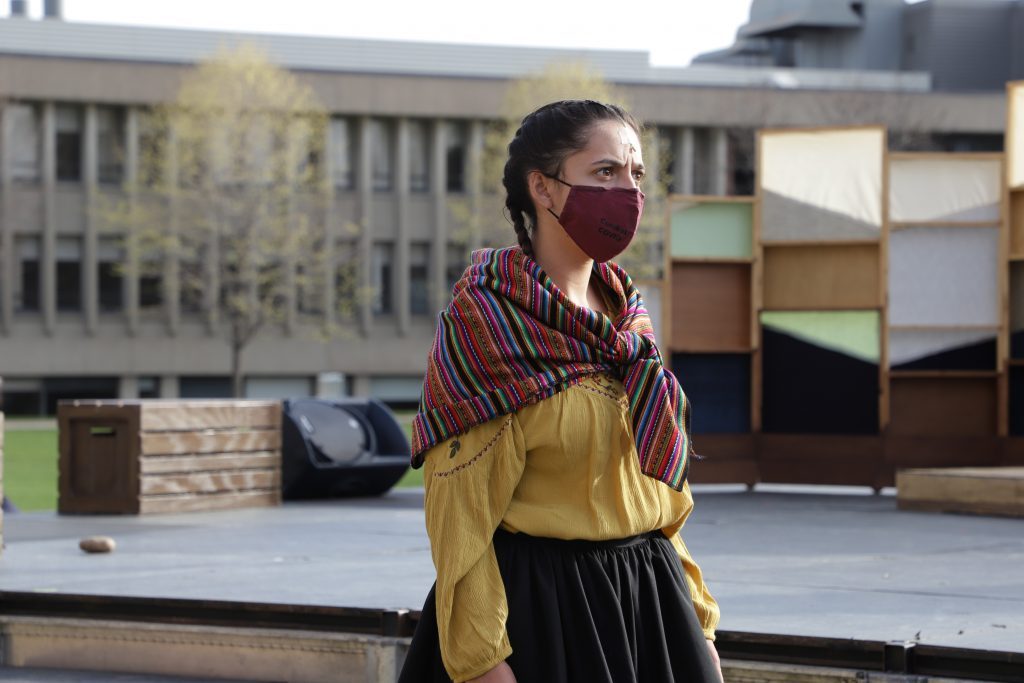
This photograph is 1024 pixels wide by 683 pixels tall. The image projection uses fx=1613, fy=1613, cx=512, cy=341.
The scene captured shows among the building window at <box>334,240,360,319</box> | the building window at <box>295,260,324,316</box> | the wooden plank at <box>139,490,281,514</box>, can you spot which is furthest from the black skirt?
the building window at <box>334,240,360,319</box>

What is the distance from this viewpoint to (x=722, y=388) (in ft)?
52.7

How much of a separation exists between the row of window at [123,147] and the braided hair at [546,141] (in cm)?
5119

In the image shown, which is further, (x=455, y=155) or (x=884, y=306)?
(x=455, y=155)

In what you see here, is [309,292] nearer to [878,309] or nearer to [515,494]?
[878,309]

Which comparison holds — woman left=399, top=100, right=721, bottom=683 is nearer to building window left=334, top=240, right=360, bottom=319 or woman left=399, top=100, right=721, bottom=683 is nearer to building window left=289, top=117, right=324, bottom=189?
building window left=289, top=117, right=324, bottom=189

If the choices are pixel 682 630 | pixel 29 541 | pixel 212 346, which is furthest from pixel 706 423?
pixel 212 346

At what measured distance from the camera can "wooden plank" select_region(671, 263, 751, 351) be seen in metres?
16.1

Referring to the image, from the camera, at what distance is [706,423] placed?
16.1 meters

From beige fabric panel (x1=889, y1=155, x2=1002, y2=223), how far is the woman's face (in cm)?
1271

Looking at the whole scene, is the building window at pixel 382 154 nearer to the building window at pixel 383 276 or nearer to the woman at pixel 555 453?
the building window at pixel 383 276

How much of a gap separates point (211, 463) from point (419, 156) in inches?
1781

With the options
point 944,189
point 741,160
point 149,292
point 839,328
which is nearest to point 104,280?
point 149,292

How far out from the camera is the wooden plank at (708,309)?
52.9 feet

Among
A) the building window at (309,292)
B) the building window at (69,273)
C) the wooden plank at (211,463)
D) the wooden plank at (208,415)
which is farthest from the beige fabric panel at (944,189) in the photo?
the building window at (69,273)
